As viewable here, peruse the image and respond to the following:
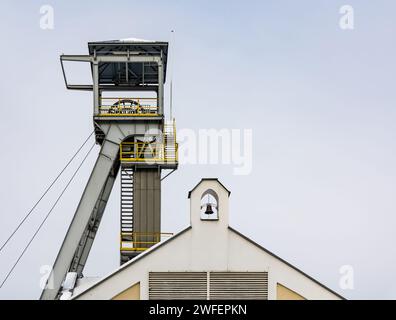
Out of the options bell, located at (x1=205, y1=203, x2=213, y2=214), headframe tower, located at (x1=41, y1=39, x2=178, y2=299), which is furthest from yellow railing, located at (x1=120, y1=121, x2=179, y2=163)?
bell, located at (x1=205, y1=203, x2=213, y2=214)

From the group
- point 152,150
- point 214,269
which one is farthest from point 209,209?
point 152,150

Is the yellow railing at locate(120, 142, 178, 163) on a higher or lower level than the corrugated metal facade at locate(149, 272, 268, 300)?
→ higher

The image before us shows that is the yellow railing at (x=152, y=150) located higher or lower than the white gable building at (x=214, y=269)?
higher

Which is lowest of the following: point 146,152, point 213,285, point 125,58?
point 213,285

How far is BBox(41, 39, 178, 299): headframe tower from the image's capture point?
41.7 meters

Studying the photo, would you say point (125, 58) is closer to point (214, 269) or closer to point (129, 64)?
point (129, 64)

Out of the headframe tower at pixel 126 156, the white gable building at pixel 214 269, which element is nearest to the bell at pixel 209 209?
the white gable building at pixel 214 269

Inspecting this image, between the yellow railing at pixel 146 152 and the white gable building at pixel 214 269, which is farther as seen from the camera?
the yellow railing at pixel 146 152

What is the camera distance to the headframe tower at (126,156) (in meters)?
41.7

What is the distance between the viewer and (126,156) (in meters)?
43.4

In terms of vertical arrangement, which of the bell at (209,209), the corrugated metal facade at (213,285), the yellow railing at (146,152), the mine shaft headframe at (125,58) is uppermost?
the mine shaft headframe at (125,58)

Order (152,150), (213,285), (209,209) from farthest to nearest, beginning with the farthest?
(152,150) → (209,209) → (213,285)

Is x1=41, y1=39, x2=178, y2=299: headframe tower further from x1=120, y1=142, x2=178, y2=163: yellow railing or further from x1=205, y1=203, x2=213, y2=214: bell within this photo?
x1=205, y1=203, x2=213, y2=214: bell

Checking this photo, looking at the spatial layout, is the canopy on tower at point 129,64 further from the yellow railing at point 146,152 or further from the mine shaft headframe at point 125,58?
the yellow railing at point 146,152
